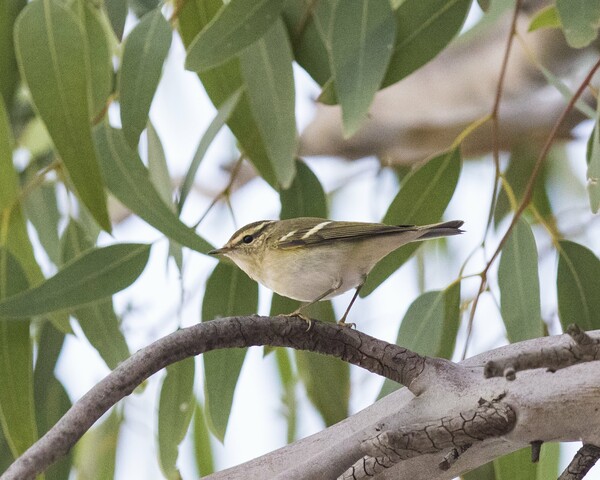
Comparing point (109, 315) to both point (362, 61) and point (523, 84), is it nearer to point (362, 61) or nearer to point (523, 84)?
point (362, 61)

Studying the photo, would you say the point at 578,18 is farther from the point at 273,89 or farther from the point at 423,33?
the point at 273,89

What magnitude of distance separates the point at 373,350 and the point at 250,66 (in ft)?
2.87

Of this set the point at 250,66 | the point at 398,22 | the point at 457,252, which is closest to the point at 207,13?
the point at 250,66

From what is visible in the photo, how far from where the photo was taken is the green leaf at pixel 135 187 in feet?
5.79

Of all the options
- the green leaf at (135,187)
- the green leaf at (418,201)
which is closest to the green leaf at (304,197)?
the green leaf at (418,201)

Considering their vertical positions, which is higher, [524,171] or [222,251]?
[524,171]

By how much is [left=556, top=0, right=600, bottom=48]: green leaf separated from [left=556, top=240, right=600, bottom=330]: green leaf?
0.49m

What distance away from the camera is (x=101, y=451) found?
8.80ft

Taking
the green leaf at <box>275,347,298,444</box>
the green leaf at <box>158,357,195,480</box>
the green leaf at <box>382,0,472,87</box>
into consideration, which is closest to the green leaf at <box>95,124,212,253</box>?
the green leaf at <box>158,357,195,480</box>

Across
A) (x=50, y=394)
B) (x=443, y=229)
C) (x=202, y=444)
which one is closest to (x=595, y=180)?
(x=443, y=229)

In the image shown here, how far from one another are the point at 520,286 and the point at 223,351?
0.63 metres

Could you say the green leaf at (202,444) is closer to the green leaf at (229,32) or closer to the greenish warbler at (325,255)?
the greenish warbler at (325,255)

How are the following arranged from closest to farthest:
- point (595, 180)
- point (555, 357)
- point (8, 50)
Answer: point (555, 357), point (595, 180), point (8, 50)

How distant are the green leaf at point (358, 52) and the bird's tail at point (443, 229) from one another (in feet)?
0.85
